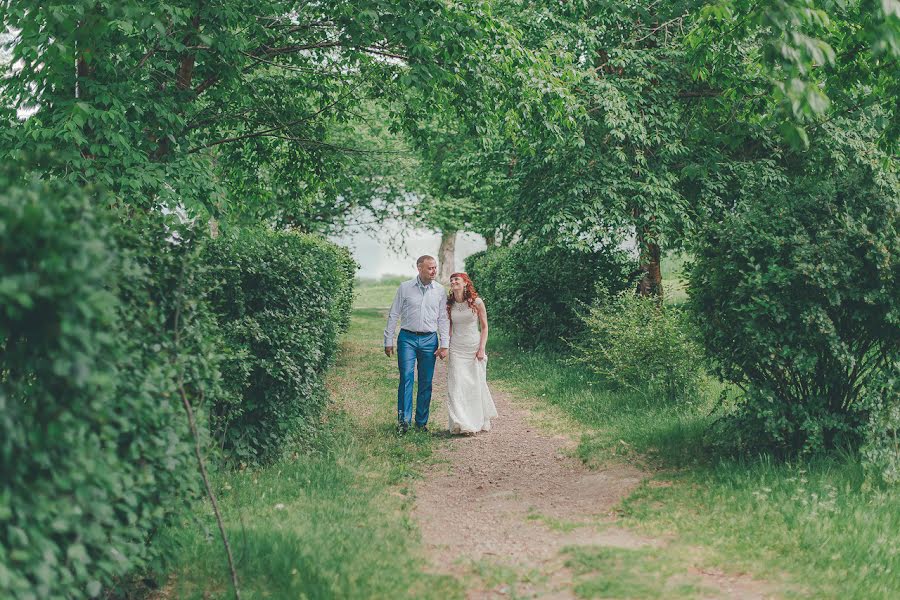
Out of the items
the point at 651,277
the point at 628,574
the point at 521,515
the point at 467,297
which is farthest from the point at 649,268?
the point at 628,574

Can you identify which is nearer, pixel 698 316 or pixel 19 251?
pixel 19 251

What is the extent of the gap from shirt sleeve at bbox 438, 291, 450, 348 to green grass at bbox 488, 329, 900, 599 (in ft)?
6.83

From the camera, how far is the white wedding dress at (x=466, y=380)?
9727 millimetres

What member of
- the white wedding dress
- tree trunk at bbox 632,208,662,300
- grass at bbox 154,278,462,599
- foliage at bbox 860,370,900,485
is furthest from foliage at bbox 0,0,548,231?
foliage at bbox 860,370,900,485

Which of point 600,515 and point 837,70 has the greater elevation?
point 837,70

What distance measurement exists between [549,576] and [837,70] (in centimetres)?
649

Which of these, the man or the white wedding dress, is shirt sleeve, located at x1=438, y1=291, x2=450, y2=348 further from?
the white wedding dress

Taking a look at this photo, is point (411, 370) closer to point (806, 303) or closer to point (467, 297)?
point (467, 297)

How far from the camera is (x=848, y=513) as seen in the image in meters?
5.77

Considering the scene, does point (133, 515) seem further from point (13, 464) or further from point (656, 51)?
point (656, 51)

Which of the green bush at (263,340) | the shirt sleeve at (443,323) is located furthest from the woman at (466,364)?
the green bush at (263,340)

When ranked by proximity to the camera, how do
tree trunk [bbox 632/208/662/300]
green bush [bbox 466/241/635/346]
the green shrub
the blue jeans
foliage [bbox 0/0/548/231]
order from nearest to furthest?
foliage [bbox 0/0/548/231] < the blue jeans < the green shrub < tree trunk [bbox 632/208/662/300] < green bush [bbox 466/241/635/346]

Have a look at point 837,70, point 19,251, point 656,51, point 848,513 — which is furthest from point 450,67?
point 19,251

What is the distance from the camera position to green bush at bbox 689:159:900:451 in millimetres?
6645
